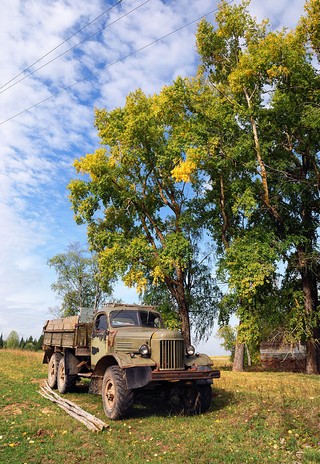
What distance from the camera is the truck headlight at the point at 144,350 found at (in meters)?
10.3

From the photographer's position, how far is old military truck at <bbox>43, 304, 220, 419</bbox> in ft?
32.7

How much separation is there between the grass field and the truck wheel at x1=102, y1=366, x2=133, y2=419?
1.04 feet

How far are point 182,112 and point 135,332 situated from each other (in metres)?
18.2

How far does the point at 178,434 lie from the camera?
352 inches

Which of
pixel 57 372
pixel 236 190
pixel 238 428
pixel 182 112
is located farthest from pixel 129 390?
pixel 182 112

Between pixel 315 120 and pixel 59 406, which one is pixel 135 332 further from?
pixel 315 120

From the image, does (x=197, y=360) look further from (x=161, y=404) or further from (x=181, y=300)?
(x=181, y=300)

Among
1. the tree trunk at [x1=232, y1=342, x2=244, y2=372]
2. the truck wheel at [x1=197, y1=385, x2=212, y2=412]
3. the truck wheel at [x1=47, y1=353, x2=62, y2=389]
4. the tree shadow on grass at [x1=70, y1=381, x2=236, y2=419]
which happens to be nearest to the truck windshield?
the tree shadow on grass at [x1=70, y1=381, x2=236, y2=419]

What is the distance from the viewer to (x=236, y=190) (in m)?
23.1

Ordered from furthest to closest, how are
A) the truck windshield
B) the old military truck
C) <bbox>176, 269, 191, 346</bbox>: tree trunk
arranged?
<bbox>176, 269, 191, 346</bbox>: tree trunk, the truck windshield, the old military truck

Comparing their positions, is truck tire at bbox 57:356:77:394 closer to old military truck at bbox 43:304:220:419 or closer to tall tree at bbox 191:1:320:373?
old military truck at bbox 43:304:220:419

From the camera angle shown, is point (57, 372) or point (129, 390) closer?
Answer: point (129, 390)

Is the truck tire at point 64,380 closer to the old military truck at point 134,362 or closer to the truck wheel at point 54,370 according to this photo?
the old military truck at point 134,362

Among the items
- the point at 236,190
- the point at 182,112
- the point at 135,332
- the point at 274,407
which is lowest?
the point at 274,407
